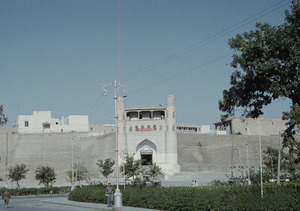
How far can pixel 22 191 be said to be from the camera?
49.1 metres

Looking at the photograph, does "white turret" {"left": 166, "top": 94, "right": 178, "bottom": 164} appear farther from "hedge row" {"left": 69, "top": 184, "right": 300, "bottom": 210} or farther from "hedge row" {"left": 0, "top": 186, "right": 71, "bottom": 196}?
"hedge row" {"left": 69, "top": 184, "right": 300, "bottom": 210}

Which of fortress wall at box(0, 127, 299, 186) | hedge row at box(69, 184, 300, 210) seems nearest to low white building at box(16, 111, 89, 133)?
fortress wall at box(0, 127, 299, 186)

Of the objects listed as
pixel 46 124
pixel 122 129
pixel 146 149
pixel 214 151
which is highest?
pixel 46 124

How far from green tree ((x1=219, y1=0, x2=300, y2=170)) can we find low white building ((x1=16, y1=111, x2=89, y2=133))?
251 ft

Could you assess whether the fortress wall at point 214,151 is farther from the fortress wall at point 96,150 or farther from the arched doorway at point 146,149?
the arched doorway at point 146,149

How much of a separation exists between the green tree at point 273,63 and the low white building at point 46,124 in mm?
76623

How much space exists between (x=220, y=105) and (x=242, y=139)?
6821cm

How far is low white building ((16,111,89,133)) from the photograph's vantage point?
9650cm

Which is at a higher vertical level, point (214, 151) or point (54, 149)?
point (54, 149)

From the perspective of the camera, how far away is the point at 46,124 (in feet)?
322

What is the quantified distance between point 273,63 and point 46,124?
85.4 meters

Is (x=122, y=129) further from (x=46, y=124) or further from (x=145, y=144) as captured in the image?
(x=46, y=124)

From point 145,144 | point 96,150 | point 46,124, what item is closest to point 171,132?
point 145,144

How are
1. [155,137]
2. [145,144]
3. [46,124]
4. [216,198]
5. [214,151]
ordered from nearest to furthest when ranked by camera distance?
[216,198]
[155,137]
[145,144]
[214,151]
[46,124]
